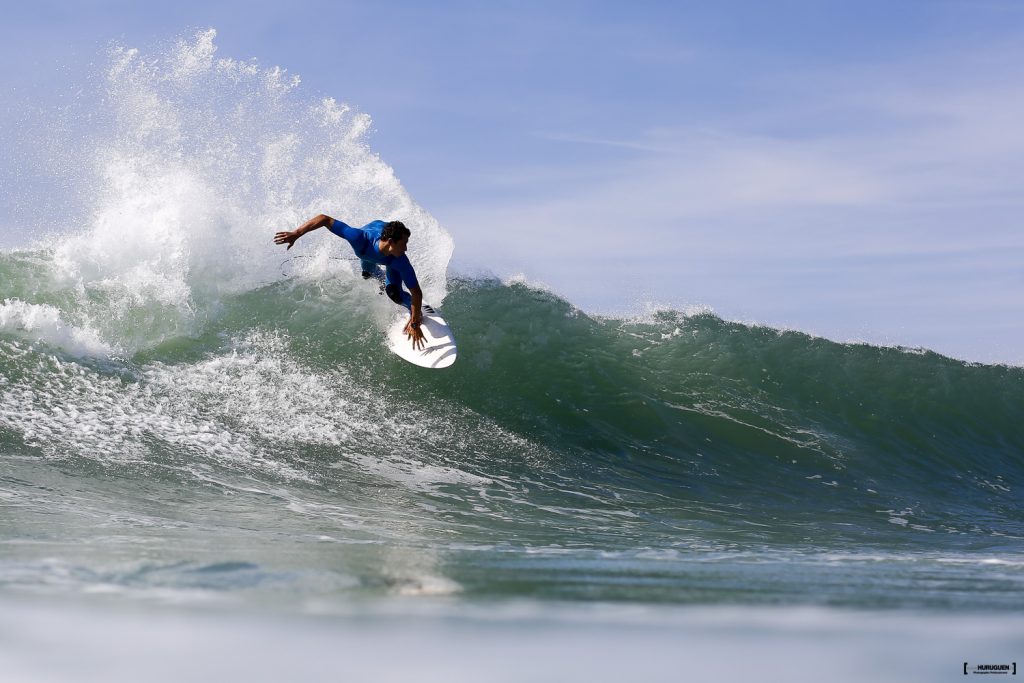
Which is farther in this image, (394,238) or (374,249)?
(374,249)

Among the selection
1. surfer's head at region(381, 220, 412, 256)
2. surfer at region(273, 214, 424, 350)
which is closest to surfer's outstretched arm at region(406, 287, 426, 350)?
surfer at region(273, 214, 424, 350)

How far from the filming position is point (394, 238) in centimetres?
698

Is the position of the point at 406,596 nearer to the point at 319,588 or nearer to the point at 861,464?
the point at 319,588

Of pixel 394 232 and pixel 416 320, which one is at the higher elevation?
pixel 394 232

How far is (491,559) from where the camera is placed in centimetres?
419

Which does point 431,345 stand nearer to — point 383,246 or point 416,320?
point 416,320

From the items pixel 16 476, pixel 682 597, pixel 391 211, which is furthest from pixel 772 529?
pixel 391 211

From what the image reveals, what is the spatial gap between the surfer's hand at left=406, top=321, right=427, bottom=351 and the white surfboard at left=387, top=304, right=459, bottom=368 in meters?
0.02

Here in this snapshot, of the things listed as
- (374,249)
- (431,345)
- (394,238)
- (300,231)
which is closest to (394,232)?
(394,238)

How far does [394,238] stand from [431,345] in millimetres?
1753

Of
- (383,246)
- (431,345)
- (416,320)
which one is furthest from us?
(431,345)

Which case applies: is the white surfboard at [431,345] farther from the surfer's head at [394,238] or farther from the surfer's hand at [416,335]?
the surfer's head at [394,238]

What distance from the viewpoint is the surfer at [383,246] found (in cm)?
697

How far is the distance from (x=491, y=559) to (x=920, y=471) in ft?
21.0
